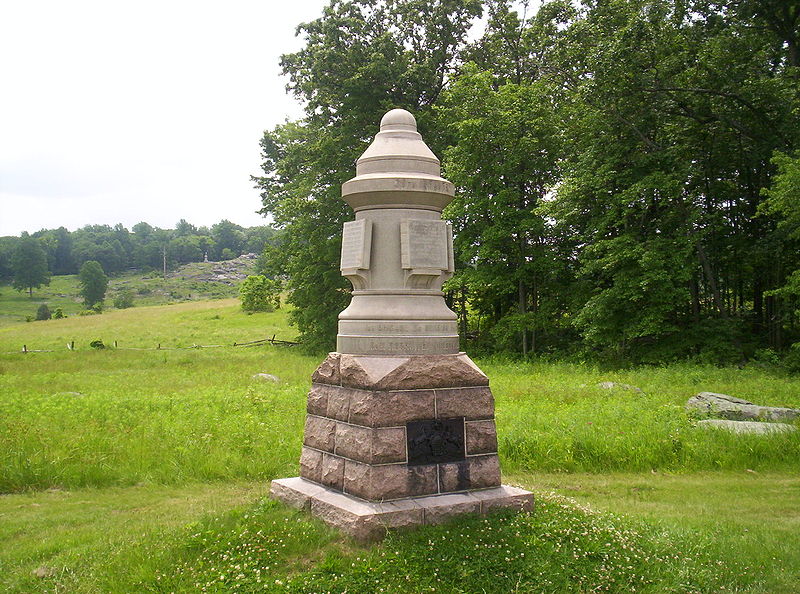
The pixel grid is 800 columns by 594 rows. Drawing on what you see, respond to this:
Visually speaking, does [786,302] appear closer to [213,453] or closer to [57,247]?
[213,453]

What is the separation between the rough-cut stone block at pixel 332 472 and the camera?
620 centimetres

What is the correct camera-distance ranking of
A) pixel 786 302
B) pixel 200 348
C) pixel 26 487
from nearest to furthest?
pixel 26 487
pixel 786 302
pixel 200 348

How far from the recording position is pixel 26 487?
8.24m

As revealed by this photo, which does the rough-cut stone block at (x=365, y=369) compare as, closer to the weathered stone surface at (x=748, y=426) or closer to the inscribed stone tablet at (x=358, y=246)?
the inscribed stone tablet at (x=358, y=246)

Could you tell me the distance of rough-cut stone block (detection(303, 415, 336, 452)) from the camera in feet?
21.0

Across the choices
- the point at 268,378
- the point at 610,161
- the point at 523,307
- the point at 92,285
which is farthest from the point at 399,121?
the point at 92,285

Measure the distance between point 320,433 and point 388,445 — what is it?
929 millimetres

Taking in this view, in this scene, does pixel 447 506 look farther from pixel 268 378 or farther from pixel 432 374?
pixel 268 378

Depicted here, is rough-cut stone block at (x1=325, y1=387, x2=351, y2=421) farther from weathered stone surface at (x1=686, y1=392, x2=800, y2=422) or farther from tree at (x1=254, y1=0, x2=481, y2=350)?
tree at (x1=254, y1=0, x2=481, y2=350)

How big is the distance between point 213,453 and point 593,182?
1374 cm

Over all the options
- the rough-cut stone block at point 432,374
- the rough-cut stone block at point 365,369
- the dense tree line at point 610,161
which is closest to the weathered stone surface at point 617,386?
the dense tree line at point 610,161

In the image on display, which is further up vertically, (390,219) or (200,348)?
(390,219)

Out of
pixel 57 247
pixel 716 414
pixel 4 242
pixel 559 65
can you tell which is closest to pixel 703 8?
pixel 559 65

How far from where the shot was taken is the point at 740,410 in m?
10.7
